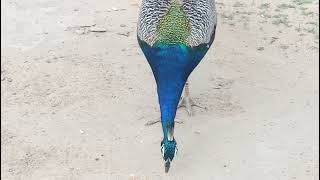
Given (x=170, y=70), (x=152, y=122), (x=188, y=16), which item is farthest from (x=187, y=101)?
(x=170, y=70)

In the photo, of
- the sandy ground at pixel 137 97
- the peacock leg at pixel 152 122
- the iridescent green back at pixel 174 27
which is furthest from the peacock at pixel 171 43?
the peacock leg at pixel 152 122

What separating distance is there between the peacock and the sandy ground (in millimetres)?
604

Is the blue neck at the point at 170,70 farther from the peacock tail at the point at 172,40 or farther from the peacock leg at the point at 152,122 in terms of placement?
the peacock leg at the point at 152,122

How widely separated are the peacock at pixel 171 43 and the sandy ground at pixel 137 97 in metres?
0.60

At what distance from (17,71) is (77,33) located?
97 cm

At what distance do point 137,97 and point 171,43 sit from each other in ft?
3.87

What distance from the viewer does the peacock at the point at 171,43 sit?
423 centimetres

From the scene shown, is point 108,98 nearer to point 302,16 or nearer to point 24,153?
point 24,153

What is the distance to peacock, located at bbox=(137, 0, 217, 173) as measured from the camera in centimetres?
423

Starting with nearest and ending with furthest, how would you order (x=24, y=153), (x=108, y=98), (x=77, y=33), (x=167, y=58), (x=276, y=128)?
1. (x=167, y=58)
2. (x=24, y=153)
3. (x=276, y=128)
4. (x=108, y=98)
5. (x=77, y=33)

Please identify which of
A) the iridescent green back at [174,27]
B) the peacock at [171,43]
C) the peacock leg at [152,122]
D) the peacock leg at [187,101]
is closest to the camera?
the peacock at [171,43]

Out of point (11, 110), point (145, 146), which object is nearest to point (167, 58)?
point (145, 146)

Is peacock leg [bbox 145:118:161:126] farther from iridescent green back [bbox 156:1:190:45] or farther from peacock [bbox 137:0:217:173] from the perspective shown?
iridescent green back [bbox 156:1:190:45]

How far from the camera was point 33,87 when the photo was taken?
573 centimetres
